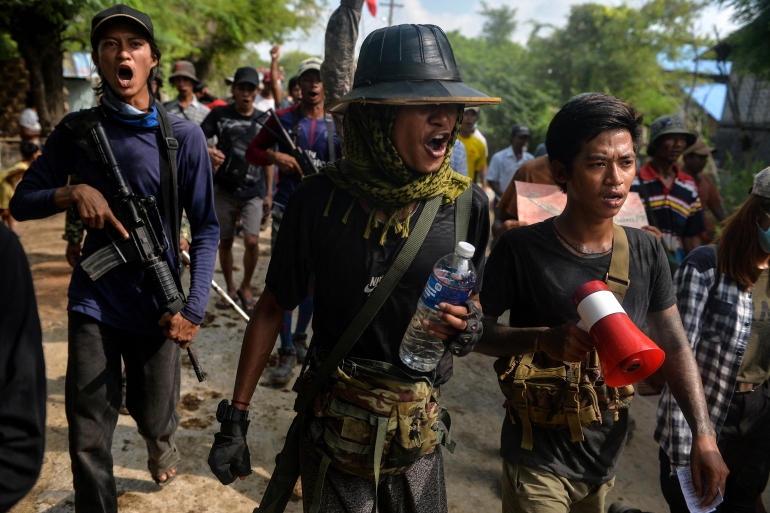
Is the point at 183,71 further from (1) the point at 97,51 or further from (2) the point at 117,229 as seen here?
(2) the point at 117,229

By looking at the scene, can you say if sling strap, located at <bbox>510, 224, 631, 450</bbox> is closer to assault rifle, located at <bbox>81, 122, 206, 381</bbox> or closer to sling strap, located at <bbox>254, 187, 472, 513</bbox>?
sling strap, located at <bbox>254, 187, 472, 513</bbox>

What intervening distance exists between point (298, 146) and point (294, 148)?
0.10m

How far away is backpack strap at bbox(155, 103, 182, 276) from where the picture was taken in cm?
276

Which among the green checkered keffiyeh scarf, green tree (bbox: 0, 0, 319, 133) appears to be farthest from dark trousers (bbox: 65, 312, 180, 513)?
green tree (bbox: 0, 0, 319, 133)

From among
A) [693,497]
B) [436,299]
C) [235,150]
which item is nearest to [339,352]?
[436,299]

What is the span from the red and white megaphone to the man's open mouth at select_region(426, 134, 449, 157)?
650 mm

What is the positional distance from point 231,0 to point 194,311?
16.6 m

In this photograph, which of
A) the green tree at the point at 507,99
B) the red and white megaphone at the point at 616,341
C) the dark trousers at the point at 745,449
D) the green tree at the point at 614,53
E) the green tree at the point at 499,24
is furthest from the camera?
the green tree at the point at 499,24

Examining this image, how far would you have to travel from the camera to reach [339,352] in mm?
1959

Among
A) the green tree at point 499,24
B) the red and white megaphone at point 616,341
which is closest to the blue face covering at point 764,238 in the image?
the red and white megaphone at point 616,341

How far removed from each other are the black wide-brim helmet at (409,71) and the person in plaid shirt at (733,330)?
1457mm

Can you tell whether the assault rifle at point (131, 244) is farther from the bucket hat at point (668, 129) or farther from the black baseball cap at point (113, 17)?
the bucket hat at point (668, 129)

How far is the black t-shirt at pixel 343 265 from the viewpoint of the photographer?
199 cm

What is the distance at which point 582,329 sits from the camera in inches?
72.5
